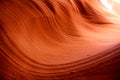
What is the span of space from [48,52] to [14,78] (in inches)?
6.4

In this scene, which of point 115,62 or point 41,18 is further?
point 41,18

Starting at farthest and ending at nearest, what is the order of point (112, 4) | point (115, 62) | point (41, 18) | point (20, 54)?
point (112, 4) → point (41, 18) → point (20, 54) → point (115, 62)

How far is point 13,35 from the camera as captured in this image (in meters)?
0.70

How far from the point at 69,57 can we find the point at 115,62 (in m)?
0.17

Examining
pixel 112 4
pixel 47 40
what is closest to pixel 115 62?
pixel 47 40

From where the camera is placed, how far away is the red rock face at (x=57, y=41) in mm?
595

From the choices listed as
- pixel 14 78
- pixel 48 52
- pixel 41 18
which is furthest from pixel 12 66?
pixel 41 18

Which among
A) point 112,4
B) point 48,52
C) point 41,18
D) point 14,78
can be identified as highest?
point 112,4

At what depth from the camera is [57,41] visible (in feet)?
2.56

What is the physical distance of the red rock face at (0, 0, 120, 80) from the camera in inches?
23.4

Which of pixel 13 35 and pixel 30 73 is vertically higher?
pixel 13 35

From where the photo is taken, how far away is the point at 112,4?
114 cm

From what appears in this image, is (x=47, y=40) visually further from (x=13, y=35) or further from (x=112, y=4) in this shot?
(x=112, y=4)

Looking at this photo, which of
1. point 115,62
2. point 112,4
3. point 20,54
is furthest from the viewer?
point 112,4
